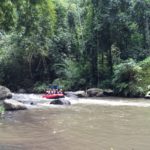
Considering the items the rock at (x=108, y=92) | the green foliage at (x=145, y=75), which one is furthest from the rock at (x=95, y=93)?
the green foliage at (x=145, y=75)

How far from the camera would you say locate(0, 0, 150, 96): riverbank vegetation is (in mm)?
26297

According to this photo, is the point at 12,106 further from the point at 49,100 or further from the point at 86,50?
the point at 86,50

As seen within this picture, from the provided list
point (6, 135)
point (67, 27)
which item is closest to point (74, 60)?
point (67, 27)

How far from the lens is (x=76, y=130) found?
10930 mm

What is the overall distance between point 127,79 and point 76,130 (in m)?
14.8

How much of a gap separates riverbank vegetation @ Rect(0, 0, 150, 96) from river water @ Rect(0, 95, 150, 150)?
9.89 meters

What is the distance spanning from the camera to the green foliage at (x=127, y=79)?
79.5 ft

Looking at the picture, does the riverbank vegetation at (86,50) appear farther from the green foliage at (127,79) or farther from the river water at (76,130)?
the river water at (76,130)

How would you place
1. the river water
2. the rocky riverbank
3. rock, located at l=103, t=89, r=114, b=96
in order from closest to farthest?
the river water → the rocky riverbank → rock, located at l=103, t=89, r=114, b=96

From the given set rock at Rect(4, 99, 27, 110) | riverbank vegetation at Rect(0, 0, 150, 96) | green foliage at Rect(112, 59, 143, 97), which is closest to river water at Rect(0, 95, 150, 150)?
rock at Rect(4, 99, 27, 110)

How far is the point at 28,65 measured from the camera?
3322cm

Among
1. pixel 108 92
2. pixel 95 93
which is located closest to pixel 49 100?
pixel 95 93

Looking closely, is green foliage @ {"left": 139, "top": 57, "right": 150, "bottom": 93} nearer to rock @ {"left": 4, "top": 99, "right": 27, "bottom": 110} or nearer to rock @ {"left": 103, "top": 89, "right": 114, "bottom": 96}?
rock @ {"left": 103, "top": 89, "right": 114, "bottom": 96}

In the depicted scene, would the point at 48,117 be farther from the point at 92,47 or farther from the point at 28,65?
the point at 28,65
